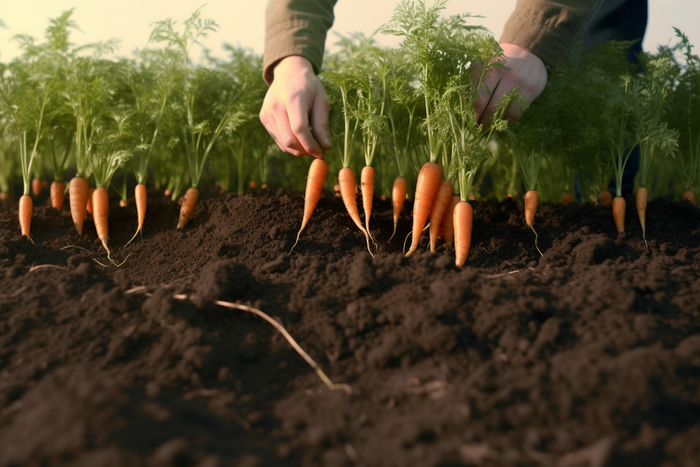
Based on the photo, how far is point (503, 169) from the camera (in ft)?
14.5

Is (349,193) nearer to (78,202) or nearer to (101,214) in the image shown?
(101,214)

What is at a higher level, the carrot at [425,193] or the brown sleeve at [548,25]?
the brown sleeve at [548,25]

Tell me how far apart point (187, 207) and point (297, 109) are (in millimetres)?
1185

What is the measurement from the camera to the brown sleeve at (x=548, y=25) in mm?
2514

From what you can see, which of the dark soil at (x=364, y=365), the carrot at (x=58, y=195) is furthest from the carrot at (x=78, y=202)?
the dark soil at (x=364, y=365)

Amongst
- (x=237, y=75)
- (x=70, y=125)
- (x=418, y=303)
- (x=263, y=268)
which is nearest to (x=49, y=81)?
(x=70, y=125)

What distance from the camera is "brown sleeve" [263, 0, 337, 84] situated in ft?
9.23

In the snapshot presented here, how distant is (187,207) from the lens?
312 centimetres

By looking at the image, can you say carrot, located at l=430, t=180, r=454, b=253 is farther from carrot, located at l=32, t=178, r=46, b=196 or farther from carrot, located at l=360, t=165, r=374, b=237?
carrot, located at l=32, t=178, r=46, b=196

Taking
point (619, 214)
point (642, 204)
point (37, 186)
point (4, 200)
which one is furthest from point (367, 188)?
point (4, 200)

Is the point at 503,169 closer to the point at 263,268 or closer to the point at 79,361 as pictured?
the point at 263,268

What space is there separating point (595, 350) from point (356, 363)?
28.9 inches

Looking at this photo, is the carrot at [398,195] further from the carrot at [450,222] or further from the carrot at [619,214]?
the carrot at [619,214]

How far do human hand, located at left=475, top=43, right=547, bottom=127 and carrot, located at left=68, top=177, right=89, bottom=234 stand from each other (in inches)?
111
